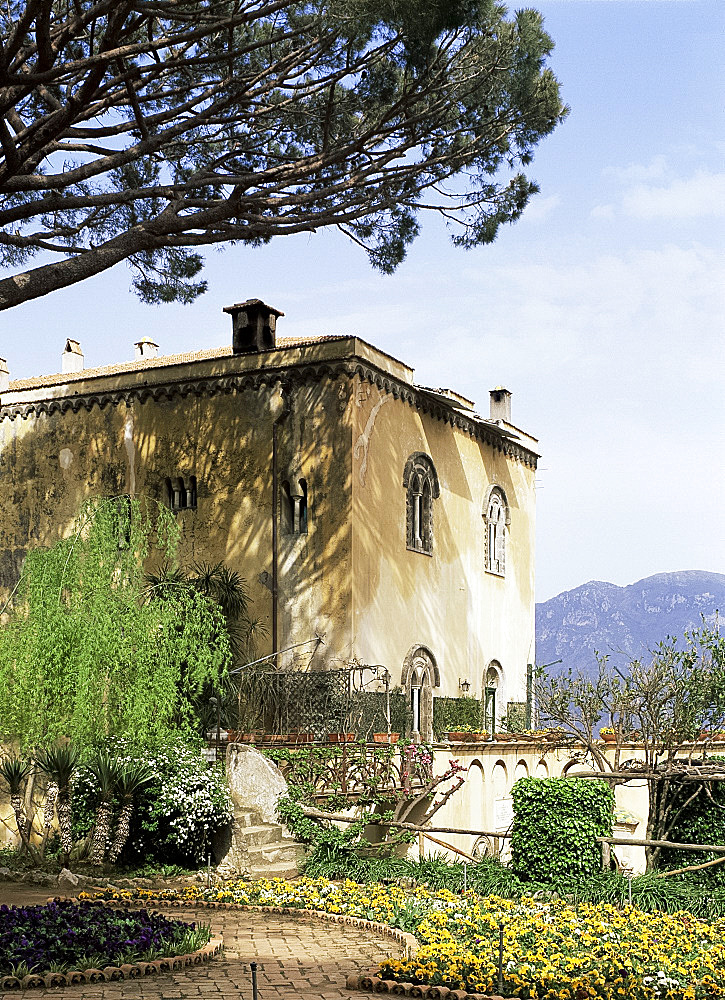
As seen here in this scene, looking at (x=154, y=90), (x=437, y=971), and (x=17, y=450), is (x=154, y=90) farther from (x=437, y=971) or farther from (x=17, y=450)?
(x=17, y=450)

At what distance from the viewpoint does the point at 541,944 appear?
A: 9.56 m

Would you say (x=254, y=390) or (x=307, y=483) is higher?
(x=254, y=390)

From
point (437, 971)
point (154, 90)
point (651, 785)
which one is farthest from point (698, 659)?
point (154, 90)

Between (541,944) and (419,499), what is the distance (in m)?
15.7

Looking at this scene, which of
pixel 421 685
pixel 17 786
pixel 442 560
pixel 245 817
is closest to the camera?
pixel 245 817

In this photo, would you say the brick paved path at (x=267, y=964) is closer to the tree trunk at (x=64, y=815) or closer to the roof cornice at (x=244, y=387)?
the tree trunk at (x=64, y=815)

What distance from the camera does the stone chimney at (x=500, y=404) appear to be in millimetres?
31969

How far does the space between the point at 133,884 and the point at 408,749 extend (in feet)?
17.1

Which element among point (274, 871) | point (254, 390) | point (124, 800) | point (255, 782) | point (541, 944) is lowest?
point (274, 871)

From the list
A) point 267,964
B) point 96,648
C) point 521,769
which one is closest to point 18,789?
point 96,648

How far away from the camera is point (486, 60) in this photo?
590 inches

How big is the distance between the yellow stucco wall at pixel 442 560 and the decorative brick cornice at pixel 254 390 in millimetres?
239

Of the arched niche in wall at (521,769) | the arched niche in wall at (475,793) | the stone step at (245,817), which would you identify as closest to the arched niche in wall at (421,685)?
the arched niche in wall at (475,793)

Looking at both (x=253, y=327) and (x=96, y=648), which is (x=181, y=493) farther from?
(x=96, y=648)
